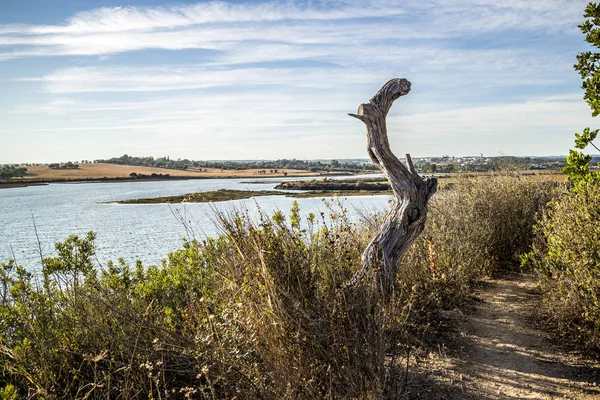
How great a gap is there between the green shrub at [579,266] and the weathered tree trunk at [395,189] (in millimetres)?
1824

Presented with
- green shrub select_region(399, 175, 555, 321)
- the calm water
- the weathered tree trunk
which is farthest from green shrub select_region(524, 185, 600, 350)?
the calm water

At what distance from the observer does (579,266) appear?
5.73 m

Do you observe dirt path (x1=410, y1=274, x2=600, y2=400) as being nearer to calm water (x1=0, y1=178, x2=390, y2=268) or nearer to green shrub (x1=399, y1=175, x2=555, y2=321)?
green shrub (x1=399, y1=175, x2=555, y2=321)

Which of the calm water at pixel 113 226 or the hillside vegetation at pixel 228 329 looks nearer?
the hillside vegetation at pixel 228 329

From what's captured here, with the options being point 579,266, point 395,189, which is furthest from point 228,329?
point 579,266

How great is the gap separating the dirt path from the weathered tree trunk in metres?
1.40

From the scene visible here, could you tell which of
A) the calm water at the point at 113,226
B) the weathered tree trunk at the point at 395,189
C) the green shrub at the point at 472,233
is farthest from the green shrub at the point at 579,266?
the calm water at the point at 113,226

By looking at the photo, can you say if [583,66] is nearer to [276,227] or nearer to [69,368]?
[276,227]

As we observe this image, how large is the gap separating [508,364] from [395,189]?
264 centimetres

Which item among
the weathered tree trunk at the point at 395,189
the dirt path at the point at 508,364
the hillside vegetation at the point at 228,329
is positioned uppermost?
the weathered tree trunk at the point at 395,189

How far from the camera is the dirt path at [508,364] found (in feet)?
16.7

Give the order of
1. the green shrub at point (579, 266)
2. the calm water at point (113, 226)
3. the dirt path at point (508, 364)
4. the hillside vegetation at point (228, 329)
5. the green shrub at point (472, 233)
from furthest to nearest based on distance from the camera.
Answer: the calm water at point (113, 226) < the green shrub at point (472, 233) < the green shrub at point (579, 266) < the dirt path at point (508, 364) < the hillside vegetation at point (228, 329)

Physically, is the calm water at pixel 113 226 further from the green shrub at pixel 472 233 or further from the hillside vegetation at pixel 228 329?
the hillside vegetation at pixel 228 329

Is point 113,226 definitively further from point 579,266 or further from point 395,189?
point 579,266
